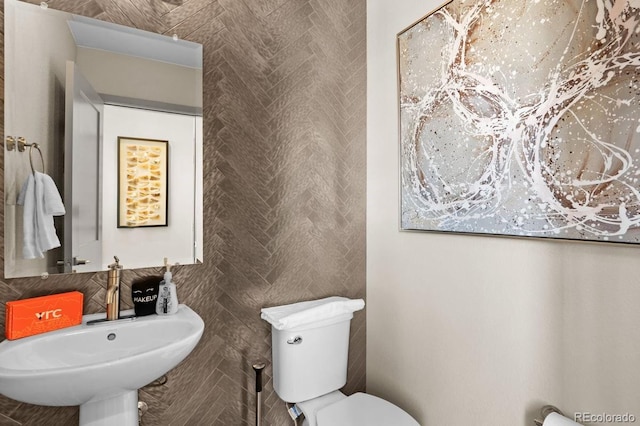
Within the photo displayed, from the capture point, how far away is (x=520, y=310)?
111 centimetres

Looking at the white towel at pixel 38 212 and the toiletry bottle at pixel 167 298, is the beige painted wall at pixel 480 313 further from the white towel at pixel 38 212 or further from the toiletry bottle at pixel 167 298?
the white towel at pixel 38 212

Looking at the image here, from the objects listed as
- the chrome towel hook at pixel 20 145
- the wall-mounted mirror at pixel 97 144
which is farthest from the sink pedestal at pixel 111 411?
the chrome towel hook at pixel 20 145

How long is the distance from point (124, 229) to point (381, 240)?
1.18m

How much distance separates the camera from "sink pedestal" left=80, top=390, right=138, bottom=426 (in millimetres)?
1065

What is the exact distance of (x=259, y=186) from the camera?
1512mm

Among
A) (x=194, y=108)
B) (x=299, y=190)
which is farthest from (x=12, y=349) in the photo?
(x=299, y=190)

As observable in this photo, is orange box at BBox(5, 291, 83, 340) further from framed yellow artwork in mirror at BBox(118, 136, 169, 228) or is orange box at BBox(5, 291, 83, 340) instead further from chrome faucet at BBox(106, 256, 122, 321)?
framed yellow artwork in mirror at BBox(118, 136, 169, 228)

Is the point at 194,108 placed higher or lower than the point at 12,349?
higher

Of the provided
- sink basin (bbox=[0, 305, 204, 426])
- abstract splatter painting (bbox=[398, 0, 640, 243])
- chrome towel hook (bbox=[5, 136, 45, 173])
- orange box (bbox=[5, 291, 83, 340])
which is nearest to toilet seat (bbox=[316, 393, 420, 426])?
sink basin (bbox=[0, 305, 204, 426])

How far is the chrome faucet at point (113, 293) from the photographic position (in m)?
1.18

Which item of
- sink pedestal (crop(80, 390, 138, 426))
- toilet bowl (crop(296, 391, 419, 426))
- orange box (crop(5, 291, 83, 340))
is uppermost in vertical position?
orange box (crop(5, 291, 83, 340))

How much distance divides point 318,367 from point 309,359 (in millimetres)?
69

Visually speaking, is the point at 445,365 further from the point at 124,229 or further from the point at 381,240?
the point at 124,229

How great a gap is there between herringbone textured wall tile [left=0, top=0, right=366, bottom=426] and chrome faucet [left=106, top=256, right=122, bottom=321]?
46mm
